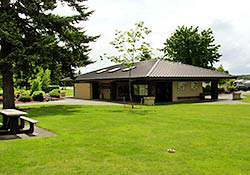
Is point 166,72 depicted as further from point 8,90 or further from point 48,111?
point 8,90

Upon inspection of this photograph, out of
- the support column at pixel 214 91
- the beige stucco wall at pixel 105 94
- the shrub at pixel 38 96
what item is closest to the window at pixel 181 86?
the support column at pixel 214 91

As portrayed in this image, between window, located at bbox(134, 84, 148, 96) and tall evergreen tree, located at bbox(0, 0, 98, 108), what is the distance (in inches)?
326

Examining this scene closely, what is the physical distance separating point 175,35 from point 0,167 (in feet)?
183

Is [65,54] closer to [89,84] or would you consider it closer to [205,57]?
[89,84]

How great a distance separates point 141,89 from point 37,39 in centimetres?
1320

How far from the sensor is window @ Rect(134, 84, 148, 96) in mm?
28594

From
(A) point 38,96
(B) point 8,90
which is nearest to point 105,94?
(A) point 38,96

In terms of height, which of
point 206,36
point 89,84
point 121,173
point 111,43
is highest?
point 206,36

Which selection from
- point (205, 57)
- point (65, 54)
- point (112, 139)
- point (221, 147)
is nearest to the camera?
point (221, 147)

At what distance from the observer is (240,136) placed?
30.0 ft

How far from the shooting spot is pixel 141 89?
29.3 meters

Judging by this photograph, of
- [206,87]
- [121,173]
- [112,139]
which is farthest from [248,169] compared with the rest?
[206,87]

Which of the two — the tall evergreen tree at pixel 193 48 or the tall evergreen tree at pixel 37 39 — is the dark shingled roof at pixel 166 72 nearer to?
the tall evergreen tree at pixel 37 39

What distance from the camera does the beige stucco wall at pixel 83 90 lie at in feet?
123
